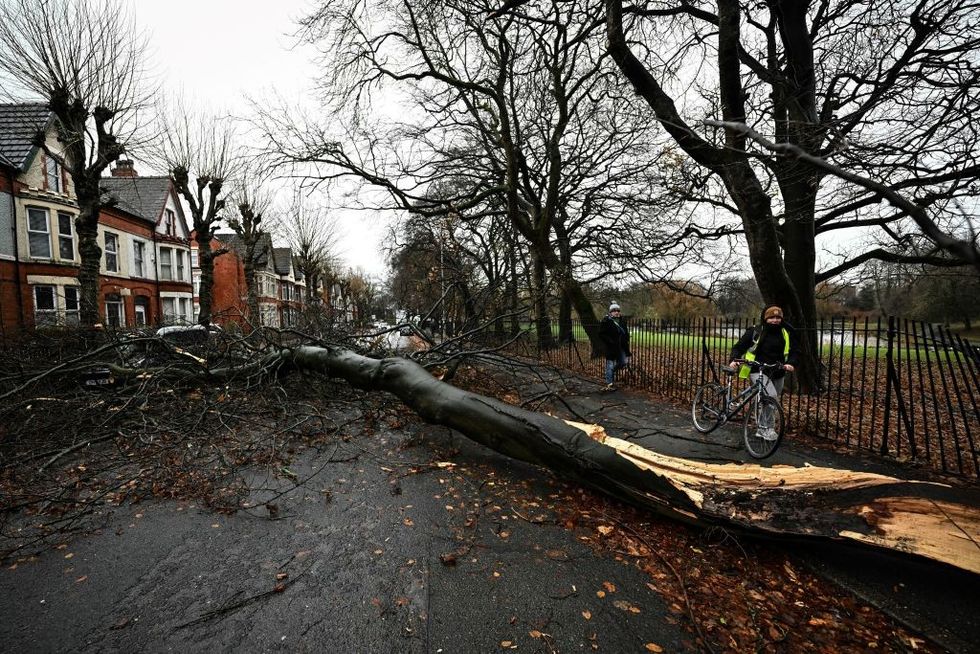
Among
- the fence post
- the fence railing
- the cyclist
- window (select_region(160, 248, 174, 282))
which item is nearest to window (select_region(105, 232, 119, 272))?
window (select_region(160, 248, 174, 282))

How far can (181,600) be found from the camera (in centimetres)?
235

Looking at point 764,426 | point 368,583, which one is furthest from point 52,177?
point 764,426

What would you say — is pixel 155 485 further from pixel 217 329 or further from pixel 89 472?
pixel 217 329

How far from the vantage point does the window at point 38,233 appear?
17125 mm

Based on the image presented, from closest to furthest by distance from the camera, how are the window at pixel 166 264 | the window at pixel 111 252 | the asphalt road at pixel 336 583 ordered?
the asphalt road at pixel 336 583 → the window at pixel 111 252 → the window at pixel 166 264

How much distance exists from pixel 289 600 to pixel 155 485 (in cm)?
248

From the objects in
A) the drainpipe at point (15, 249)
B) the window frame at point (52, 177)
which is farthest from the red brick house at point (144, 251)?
the drainpipe at point (15, 249)

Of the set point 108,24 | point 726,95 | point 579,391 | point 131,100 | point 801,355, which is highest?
point 108,24

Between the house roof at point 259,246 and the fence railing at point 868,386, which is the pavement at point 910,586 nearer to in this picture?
the fence railing at point 868,386

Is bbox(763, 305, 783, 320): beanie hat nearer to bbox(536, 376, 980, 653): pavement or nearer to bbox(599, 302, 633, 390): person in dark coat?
bbox(536, 376, 980, 653): pavement

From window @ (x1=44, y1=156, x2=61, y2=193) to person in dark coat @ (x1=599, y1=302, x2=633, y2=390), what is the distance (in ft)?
78.7

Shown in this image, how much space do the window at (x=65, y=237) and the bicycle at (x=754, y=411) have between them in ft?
83.7

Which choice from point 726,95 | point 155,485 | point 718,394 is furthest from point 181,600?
point 726,95

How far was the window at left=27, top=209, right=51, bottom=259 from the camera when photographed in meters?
17.1
